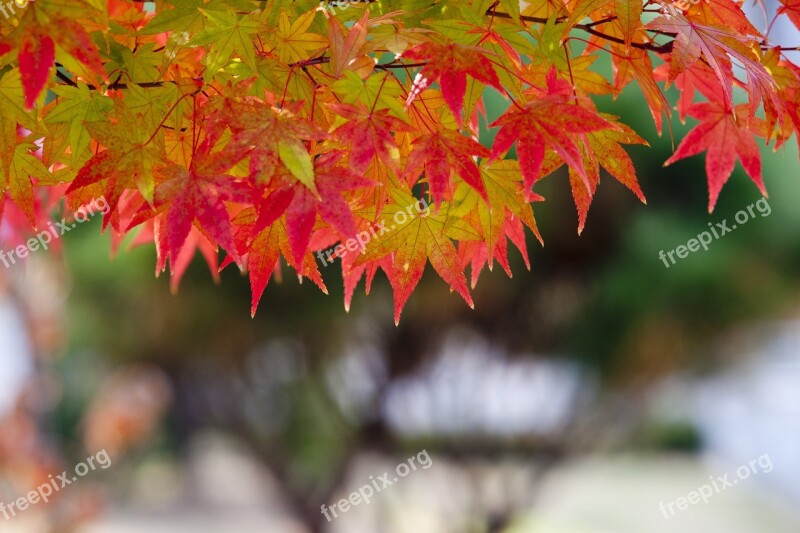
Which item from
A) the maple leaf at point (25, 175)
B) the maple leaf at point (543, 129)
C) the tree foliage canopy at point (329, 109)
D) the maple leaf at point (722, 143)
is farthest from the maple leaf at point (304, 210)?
the maple leaf at point (722, 143)

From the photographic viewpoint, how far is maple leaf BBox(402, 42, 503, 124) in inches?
24.1

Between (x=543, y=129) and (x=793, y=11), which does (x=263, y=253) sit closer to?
(x=543, y=129)

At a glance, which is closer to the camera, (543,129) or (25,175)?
(543,129)

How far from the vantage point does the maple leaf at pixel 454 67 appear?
61 cm

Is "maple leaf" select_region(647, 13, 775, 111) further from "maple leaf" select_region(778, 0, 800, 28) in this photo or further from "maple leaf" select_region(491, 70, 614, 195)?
"maple leaf" select_region(778, 0, 800, 28)

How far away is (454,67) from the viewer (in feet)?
2.02

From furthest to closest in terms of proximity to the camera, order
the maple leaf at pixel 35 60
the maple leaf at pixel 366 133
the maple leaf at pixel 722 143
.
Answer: the maple leaf at pixel 722 143 < the maple leaf at pixel 366 133 < the maple leaf at pixel 35 60

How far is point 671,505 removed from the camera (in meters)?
7.70

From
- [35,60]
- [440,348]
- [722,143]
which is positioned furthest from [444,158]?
[440,348]

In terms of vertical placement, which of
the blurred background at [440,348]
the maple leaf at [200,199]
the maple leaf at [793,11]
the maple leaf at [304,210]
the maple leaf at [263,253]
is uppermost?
the maple leaf at [200,199]

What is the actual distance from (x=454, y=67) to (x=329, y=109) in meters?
0.16

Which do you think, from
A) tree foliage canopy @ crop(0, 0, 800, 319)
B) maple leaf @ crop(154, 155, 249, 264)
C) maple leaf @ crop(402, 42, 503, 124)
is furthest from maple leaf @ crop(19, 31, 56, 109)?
maple leaf @ crop(402, 42, 503, 124)

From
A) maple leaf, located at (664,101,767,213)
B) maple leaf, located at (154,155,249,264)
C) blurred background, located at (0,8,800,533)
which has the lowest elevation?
blurred background, located at (0,8,800,533)

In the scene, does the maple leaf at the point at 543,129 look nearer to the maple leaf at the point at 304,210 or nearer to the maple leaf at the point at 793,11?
the maple leaf at the point at 304,210
